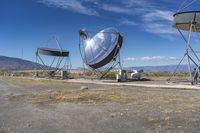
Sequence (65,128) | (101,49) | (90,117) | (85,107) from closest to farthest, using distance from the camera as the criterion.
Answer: (65,128) → (90,117) → (85,107) → (101,49)

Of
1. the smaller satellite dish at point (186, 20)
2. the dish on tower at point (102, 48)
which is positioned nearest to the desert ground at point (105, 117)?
the smaller satellite dish at point (186, 20)

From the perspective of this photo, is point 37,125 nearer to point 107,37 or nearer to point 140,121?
point 140,121

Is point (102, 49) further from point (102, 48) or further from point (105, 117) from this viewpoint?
point (105, 117)

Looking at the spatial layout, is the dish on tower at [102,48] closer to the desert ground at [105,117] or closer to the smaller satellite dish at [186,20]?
the smaller satellite dish at [186,20]

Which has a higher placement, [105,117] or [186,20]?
[186,20]

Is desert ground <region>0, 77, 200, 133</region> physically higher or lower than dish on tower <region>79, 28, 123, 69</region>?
lower

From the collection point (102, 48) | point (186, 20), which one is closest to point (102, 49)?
point (102, 48)

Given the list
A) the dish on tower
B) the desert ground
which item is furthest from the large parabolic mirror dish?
the desert ground

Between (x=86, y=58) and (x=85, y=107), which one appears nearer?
(x=85, y=107)

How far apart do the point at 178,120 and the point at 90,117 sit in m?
4.63

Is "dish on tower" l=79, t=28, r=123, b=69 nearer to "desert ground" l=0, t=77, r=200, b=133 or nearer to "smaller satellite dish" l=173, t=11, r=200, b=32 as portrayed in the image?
"smaller satellite dish" l=173, t=11, r=200, b=32

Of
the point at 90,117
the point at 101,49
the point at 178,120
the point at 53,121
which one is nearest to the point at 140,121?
the point at 178,120

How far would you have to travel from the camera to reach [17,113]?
22.8 meters

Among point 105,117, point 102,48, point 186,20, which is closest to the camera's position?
point 105,117
